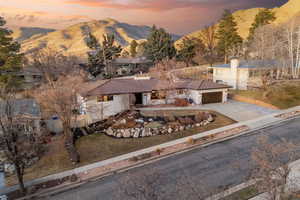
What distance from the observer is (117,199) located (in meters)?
9.35

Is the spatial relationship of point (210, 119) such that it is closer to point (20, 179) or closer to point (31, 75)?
point (20, 179)

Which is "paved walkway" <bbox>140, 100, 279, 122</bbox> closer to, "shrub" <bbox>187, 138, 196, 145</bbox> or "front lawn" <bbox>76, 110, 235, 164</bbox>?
"front lawn" <bbox>76, 110, 235, 164</bbox>

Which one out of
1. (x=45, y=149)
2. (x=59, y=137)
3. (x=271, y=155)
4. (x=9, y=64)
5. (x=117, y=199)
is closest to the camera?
(x=271, y=155)

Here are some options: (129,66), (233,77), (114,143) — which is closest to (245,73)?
(233,77)

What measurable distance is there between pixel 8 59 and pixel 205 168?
36.0 m

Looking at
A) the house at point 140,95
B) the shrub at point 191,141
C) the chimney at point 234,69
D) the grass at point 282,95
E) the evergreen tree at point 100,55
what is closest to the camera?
the shrub at point 191,141

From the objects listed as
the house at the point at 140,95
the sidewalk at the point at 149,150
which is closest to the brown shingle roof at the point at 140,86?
the house at the point at 140,95

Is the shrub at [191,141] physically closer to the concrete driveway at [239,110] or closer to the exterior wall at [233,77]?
the concrete driveway at [239,110]

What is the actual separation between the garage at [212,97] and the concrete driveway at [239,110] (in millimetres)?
917

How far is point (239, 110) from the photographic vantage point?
22344 mm

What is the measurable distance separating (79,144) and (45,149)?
9.32ft

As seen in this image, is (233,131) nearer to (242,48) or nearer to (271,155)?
(271,155)

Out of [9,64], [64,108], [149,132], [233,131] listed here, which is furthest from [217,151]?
[9,64]

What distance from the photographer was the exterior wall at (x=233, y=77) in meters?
31.1
